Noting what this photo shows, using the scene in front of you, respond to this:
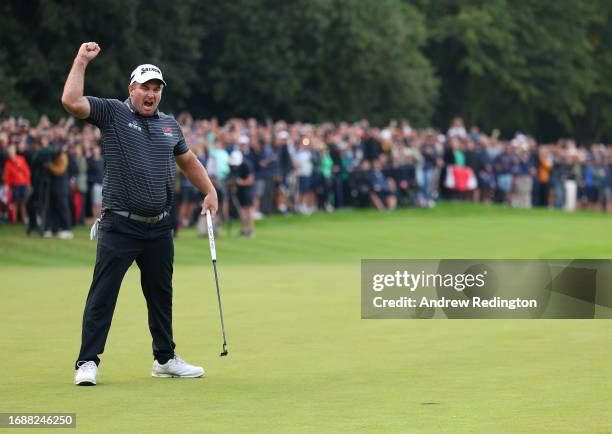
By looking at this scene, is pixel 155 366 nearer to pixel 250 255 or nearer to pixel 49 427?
pixel 49 427

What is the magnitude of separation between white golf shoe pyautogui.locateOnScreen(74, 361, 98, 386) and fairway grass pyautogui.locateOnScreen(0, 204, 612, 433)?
106 mm

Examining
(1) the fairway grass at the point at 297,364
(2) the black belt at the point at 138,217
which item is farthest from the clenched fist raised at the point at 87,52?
(1) the fairway grass at the point at 297,364

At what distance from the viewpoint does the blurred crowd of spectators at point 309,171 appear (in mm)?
31297

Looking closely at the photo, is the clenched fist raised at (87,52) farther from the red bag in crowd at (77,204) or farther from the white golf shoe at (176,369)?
the red bag in crowd at (77,204)

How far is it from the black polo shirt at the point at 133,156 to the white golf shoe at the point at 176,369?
113 centimetres

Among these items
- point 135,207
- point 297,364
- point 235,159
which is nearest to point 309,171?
point 235,159

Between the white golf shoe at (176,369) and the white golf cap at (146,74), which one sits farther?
the white golf shoe at (176,369)

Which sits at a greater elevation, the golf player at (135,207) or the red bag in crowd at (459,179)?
the golf player at (135,207)

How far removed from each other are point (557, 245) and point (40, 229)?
10448 mm

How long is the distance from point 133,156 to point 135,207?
363 mm

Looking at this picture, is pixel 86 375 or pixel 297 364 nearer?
pixel 86 375

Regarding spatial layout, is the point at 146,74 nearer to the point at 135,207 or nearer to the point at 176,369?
the point at 135,207

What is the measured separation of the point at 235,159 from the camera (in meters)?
32.9

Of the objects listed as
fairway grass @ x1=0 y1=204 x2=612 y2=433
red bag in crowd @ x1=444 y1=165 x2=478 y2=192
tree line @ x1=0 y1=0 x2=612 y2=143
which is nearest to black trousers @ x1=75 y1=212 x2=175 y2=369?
fairway grass @ x1=0 y1=204 x2=612 y2=433
